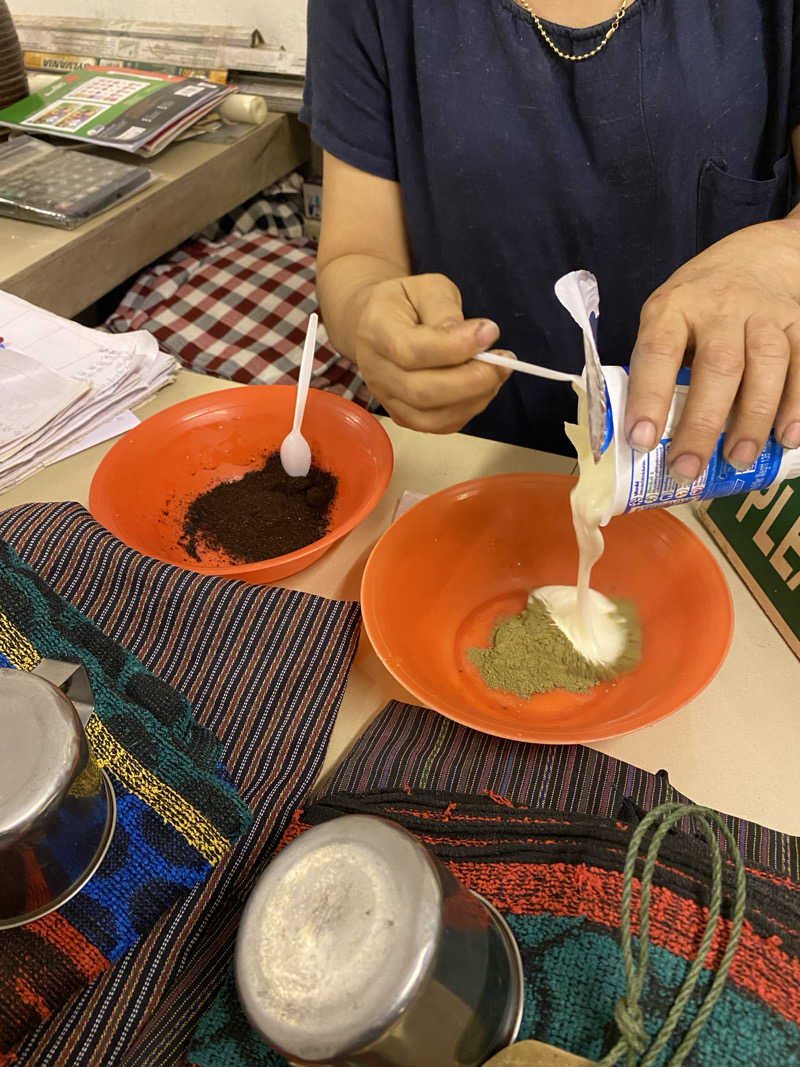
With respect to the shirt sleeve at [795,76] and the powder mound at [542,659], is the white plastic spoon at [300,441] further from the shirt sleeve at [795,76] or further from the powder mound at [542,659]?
the shirt sleeve at [795,76]

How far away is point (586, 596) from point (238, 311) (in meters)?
→ 1.16

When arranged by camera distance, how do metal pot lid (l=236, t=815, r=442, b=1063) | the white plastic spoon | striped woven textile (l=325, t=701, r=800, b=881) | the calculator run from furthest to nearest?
the calculator
the white plastic spoon
striped woven textile (l=325, t=701, r=800, b=881)
metal pot lid (l=236, t=815, r=442, b=1063)

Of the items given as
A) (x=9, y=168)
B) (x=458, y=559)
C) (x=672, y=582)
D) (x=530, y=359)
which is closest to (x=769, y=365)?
(x=672, y=582)

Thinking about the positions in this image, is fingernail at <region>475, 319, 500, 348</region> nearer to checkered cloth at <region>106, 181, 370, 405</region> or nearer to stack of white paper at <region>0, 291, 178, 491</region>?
stack of white paper at <region>0, 291, 178, 491</region>

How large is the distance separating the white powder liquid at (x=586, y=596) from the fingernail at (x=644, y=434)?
94mm

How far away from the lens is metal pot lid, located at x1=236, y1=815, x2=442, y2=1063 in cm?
33

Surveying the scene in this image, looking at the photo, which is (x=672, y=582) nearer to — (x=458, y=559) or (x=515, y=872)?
(x=458, y=559)

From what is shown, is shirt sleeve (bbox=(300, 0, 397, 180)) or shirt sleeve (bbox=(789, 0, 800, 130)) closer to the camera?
shirt sleeve (bbox=(789, 0, 800, 130))

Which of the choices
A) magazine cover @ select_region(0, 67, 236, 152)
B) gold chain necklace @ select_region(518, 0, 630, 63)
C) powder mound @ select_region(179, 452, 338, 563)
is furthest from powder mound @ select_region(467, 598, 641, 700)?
magazine cover @ select_region(0, 67, 236, 152)

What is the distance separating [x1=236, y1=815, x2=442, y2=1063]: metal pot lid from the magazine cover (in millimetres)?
1642

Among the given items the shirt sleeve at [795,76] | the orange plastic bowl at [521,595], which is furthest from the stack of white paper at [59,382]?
the shirt sleeve at [795,76]

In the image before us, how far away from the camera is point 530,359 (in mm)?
1138

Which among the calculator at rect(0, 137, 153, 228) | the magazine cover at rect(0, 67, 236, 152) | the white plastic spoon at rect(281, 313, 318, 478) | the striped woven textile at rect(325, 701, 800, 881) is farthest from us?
the magazine cover at rect(0, 67, 236, 152)

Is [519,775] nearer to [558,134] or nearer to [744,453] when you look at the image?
[744,453]
